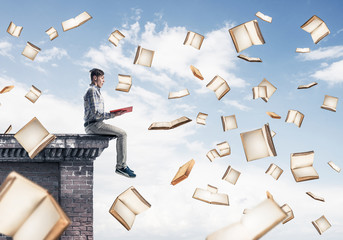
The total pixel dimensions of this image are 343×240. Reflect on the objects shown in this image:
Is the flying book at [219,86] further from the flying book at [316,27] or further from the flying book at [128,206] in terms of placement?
the flying book at [128,206]

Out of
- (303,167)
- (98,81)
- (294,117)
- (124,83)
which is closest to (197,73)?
(124,83)

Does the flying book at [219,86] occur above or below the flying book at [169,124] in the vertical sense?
above

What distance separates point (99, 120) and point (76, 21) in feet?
6.70

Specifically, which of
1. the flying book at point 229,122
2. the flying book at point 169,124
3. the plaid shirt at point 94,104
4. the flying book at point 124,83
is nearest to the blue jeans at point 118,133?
the plaid shirt at point 94,104

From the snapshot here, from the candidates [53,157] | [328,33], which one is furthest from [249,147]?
[53,157]

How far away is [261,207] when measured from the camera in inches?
137

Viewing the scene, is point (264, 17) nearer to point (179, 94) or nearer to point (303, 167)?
point (179, 94)

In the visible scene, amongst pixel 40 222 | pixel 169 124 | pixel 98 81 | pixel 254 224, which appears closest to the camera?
pixel 40 222

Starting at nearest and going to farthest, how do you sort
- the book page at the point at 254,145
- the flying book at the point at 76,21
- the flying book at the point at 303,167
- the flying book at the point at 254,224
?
the flying book at the point at 254,224, the book page at the point at 254,145, the flying book at the point at 303,167, the flying book at the point at 76,21

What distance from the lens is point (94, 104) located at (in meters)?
6.45

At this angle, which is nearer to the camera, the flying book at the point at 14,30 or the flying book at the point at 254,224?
the flying book at the point at 254,224

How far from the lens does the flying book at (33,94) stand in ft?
24.1

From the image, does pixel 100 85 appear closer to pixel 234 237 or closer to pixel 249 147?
pixel 249 147

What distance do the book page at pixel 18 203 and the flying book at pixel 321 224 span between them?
5575 mm
